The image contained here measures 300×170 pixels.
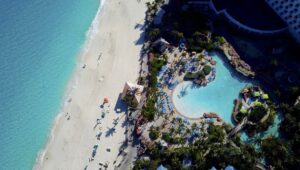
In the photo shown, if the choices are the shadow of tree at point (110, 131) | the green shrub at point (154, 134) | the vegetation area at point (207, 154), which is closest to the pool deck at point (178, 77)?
the vegetation area at point (207, 154)

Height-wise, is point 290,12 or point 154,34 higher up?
point 290,12

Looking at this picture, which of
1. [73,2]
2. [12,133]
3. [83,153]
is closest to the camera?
[83,153]

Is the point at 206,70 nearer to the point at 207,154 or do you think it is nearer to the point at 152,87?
the point at 152,87

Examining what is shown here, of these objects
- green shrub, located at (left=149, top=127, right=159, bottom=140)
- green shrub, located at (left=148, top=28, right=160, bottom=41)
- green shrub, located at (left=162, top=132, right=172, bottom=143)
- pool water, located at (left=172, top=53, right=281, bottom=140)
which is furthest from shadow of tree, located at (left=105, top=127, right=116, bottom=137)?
green shrub, located at (left=148, top=28, right=160, bottom=41)

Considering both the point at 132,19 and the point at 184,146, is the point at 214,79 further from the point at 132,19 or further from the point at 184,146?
the point at 132,19

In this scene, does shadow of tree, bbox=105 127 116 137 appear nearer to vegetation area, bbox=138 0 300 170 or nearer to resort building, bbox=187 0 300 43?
vegetation area, bbox=138 0 300 170

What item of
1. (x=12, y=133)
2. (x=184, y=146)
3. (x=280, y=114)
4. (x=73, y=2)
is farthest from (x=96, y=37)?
(x=280, y=114)

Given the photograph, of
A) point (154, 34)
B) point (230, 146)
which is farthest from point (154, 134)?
point (154, 34)
